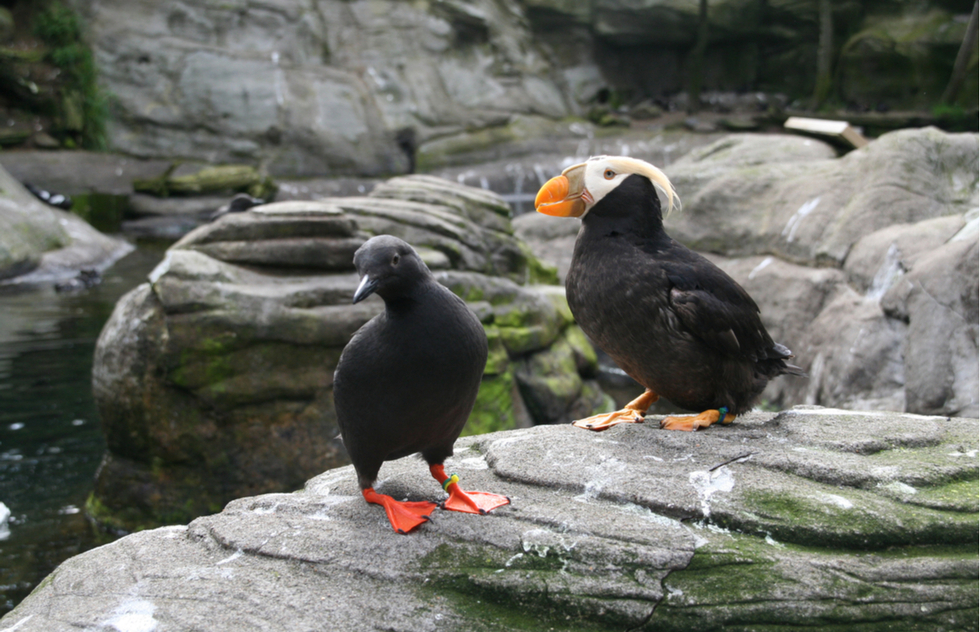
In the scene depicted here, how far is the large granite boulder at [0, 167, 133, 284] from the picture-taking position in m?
11.2

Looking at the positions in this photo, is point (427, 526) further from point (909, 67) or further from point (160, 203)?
point (909, 67)

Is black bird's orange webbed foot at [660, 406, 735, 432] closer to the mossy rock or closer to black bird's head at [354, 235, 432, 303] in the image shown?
black bird's head at [354, 235, 432, 303]

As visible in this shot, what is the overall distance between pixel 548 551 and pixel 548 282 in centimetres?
603

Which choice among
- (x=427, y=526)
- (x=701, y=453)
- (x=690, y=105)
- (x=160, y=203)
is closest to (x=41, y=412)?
(x=427, y=526)

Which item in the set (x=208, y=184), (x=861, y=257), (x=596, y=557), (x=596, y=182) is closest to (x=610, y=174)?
(x=596, y=182)

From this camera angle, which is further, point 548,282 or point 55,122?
point 55,122

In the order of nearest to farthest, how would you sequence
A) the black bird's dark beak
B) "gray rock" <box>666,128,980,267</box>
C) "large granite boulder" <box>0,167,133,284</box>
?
1. the black bird's dark beak
2. "gray rock" <box>666,128,980,267</box>
3. "large granite boulder" <box>0,167,133,284</box>

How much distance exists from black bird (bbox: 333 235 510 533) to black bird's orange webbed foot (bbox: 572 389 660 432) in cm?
93

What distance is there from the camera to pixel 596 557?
2.25 metres

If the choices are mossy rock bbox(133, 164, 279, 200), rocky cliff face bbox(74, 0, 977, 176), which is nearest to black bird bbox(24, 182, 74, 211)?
mossy rock bbox(133, 164, 279, 200)

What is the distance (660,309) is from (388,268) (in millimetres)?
1196

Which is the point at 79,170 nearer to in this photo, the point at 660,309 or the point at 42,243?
the point at 42,243

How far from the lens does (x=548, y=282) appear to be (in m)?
8.20

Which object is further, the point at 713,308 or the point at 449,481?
the point at 713,308
